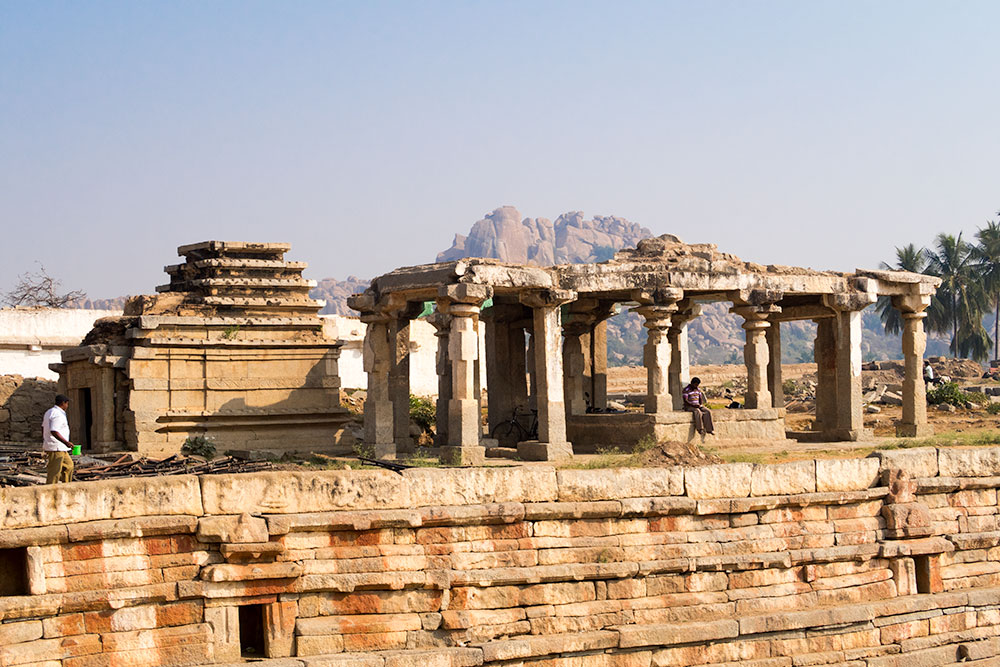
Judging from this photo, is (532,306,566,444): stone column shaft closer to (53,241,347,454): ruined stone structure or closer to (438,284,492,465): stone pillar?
(438,284,492,465): stone pillar

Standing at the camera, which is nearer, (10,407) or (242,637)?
(242,637)

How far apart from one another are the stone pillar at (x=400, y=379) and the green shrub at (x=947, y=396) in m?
13.2

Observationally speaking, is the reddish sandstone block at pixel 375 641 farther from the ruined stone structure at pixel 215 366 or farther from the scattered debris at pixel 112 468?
the ruined stone structure at pixel 215 366

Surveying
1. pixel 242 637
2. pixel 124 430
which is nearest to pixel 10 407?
pixel 124 430

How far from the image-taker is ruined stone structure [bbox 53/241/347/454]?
1920 centimetres

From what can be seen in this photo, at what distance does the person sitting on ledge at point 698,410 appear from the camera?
18.3 m

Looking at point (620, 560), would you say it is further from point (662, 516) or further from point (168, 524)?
point (168, 524)

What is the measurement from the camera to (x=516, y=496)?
11.2 m

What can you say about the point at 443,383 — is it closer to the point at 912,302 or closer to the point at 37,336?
the point at 912,302

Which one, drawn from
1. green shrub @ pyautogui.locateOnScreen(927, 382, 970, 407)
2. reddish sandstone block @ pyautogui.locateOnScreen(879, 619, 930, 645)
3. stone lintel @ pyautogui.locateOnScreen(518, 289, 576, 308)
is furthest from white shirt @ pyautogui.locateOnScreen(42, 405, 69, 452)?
green shrub @ pyautogui.locateOnScreen(927, 382, 970, 407)

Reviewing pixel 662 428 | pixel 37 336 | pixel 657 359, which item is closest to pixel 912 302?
pixel 657 359

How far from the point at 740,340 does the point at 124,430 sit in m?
150

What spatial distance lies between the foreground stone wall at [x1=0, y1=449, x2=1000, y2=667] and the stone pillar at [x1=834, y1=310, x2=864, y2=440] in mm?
→ 6299

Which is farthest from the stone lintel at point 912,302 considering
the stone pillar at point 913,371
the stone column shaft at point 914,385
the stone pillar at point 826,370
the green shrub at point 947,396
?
the green shrub at point 947,396
